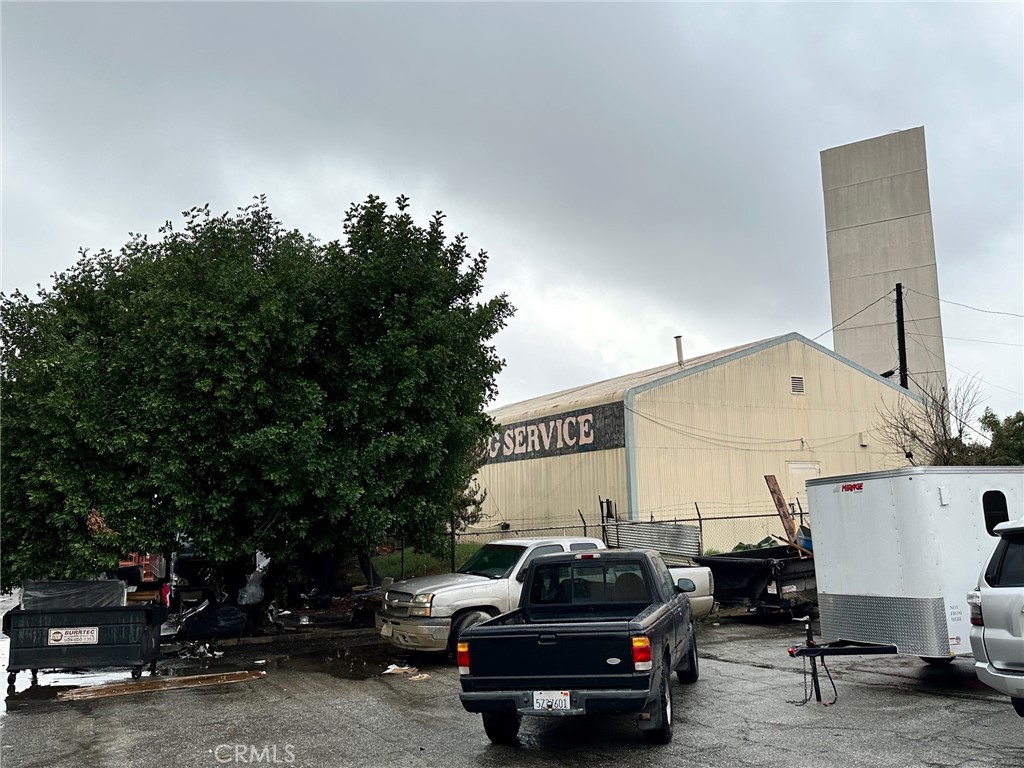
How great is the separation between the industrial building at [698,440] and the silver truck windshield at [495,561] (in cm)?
1356

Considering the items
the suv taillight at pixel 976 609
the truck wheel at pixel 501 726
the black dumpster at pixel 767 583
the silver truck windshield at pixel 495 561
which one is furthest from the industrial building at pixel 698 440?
the suv taillight at pixel 976 609

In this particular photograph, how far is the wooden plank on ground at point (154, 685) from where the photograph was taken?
427 inches

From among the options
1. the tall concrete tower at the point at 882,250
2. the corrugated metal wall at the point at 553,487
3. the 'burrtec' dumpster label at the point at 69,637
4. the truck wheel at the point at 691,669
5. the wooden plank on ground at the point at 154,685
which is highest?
the tall concrete tower at the point at 882,250

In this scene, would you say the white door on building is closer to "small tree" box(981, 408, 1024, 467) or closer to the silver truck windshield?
"small tree" box(981, 408, 1024, 467)

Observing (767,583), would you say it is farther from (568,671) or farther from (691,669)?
(568,671)

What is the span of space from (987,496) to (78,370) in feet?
42.0

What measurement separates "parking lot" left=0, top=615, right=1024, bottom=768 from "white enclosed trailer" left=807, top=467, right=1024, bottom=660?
2.32 ft

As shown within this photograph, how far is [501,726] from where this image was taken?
7742 millimetres

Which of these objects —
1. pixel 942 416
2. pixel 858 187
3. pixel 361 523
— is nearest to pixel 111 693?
pixel 361 523

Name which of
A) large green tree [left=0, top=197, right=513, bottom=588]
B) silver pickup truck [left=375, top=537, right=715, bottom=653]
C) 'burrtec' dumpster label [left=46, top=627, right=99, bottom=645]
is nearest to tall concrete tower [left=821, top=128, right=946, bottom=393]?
large green tree [left=0, top=197, right=513, bottom=588]

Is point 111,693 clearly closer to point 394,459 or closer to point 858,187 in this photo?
point 394,459

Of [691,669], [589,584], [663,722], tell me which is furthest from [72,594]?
[663,722]

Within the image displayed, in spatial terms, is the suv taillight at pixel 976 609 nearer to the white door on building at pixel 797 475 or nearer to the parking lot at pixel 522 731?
the parking lot at pixel 522 731

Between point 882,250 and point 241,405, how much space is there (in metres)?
59.5
